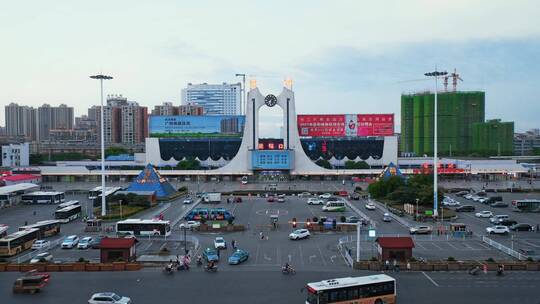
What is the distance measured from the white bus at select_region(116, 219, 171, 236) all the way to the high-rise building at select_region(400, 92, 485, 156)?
7432 cm

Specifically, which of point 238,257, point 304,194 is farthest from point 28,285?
point 304,194

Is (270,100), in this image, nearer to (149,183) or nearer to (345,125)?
(345,125)

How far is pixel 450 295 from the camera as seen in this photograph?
13828 millimetres

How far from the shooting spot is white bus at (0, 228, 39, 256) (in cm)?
1909

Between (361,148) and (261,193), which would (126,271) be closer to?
(261,193)

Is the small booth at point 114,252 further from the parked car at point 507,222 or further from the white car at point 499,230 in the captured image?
the parked car at point 507,222

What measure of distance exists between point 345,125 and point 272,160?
9.04 meters

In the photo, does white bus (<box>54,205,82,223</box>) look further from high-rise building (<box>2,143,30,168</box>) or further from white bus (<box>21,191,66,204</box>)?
high-rise building (<box>2,143,30,168</box>)

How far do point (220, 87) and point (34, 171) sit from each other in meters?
117

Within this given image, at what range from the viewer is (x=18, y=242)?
19.8 m

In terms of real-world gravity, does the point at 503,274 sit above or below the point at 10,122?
below

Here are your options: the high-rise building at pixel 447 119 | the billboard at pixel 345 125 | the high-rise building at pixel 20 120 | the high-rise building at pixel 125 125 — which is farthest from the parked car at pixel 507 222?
the high-rise building at pixel 20 120

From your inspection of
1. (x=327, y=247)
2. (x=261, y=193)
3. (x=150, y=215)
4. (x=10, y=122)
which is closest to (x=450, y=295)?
(x=327, y=247)

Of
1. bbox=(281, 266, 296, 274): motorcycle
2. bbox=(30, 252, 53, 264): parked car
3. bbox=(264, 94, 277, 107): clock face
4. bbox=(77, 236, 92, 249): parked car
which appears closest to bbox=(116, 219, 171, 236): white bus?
bbox=(77, 236, 92, 249): parked car
